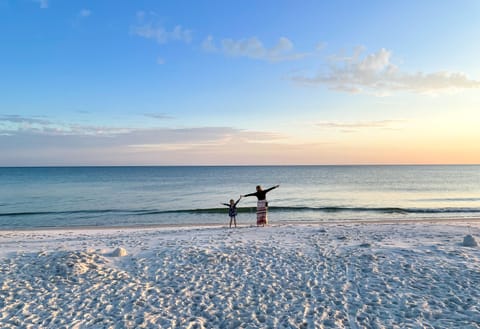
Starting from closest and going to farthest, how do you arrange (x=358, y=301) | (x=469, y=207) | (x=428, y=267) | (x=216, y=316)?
1. (x=216, y=316)
2. (x=358, y=301)
3. (x=428, y=267)
4. (x=469, y=207)

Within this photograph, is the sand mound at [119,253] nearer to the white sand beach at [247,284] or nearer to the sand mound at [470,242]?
the white sand beach at [247,284]

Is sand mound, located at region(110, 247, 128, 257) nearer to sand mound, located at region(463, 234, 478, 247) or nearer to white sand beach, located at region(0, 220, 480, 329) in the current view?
white sand beach, located at region(0, 220, 480, 329)

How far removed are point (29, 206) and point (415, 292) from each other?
37.7 m

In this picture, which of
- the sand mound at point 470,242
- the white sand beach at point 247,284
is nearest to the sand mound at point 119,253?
the white sand beach at point 247,284

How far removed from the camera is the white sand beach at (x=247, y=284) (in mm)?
6684

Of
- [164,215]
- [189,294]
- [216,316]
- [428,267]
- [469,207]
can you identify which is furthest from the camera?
[469,207]

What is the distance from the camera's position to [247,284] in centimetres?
841

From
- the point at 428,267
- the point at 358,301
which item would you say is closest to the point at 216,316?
the point at 358,301

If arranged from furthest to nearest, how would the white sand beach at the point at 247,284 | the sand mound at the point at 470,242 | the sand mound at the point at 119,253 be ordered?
the sand mound at the point at 470,242, the sand mound at the point at 119,253, the white sand beach at the point at 247,284

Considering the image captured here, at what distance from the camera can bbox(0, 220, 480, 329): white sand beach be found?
6.68 m

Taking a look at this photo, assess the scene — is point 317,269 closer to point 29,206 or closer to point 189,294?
point 189,294

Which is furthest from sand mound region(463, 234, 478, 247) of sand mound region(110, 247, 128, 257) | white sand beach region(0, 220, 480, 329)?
sand mound region(110, 247, 128, 257)

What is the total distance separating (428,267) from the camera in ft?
30.0

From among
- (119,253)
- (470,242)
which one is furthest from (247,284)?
(470,242)
